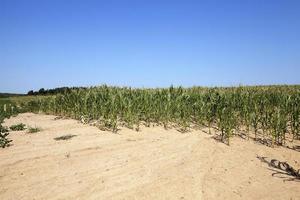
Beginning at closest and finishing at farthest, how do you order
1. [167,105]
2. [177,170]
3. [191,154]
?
1. [177,170]
2. [191,154]
3. [167,105]

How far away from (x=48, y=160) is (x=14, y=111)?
1393 cm

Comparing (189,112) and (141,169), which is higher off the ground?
(189,112)

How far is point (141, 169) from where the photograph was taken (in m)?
7.15

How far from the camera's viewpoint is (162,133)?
10.8 metres

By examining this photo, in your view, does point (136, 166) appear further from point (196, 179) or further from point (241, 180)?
point (241, 180)

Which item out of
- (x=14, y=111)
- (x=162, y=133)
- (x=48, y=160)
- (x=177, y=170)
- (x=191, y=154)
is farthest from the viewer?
(x=14, y=111)

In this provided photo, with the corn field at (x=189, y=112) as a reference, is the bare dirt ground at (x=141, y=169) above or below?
below

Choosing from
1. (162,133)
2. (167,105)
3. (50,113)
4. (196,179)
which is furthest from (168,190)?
(50,113)

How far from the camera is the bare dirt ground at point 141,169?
20.1ft

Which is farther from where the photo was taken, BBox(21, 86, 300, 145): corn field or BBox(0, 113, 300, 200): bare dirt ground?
BBox(21, 86, 300, 145): corn field

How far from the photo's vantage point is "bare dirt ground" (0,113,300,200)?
6.11m

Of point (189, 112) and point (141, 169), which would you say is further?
point (189, 112)

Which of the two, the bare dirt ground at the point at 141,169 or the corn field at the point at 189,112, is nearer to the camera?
the bare dirt ground at the point at 141,169

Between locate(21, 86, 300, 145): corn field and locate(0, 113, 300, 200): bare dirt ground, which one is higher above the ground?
locate(21, 86, 300, 145): corn field
